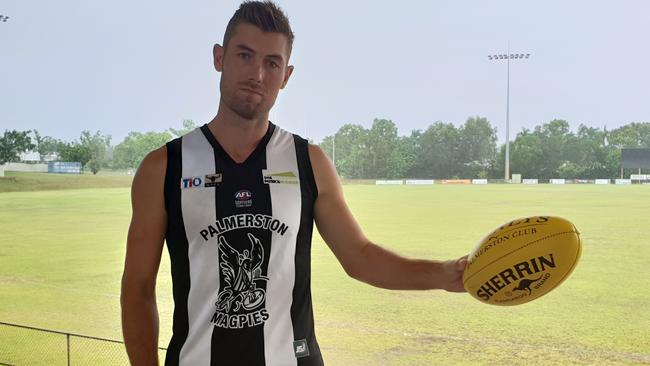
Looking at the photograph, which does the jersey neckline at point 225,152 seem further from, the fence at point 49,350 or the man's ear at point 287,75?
the fence at point 49,350

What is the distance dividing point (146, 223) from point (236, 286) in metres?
0.16

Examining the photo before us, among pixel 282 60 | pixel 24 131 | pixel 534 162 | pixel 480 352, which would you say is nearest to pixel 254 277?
pixel 282 60

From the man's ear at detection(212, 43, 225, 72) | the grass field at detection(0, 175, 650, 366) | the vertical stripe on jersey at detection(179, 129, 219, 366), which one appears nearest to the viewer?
the vertical stripe on jersey at detection(179, 129, 219, 366)

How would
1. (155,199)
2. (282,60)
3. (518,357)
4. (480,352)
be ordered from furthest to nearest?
1. (518,357)
2. (480,352)
3. (282,60)
4. (155,199)

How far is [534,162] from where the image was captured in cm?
1406

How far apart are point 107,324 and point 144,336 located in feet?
25.1

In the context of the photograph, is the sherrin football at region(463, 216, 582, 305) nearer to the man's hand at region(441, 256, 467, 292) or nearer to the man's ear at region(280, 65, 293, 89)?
the man's hand at region(441, 256, 467, 292)

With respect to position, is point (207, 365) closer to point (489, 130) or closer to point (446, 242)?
point (489, 130)

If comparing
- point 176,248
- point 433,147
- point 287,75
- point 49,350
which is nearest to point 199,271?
point 176,248

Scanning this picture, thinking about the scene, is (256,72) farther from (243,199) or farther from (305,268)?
(305,268)

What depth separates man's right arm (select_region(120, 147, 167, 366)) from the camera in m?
0.99

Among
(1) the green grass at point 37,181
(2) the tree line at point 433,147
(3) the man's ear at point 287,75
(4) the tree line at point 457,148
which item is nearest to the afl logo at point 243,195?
(3) the man's ear at point 287,75

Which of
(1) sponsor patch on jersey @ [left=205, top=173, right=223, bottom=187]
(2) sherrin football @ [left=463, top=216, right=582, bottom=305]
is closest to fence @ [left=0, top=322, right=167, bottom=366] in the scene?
(1) sponsor patch on jersey @ [left=205, top=173, right=223, bottom=187]

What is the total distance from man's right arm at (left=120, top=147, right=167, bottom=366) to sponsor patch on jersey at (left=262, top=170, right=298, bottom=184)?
15 centimetres
